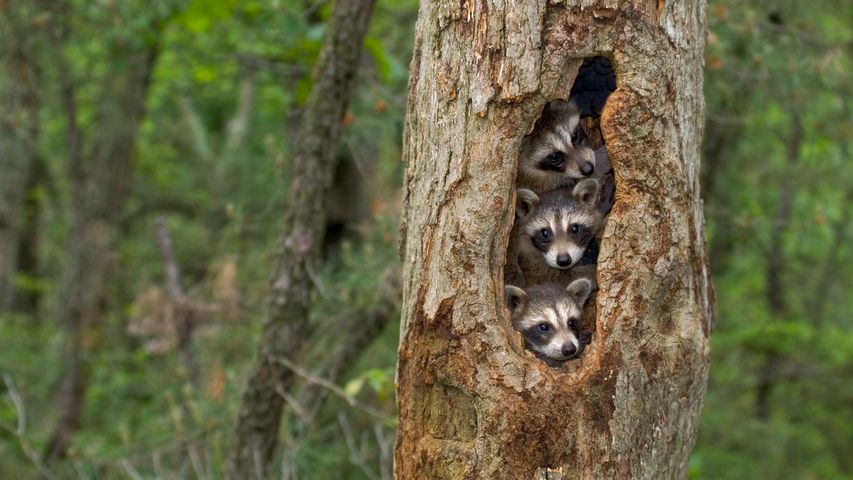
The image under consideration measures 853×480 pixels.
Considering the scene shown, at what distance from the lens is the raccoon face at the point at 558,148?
4410 mm

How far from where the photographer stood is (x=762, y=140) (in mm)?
13328

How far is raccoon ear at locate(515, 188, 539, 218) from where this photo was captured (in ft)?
13.8

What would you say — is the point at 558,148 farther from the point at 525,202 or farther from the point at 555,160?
the point at 525,202

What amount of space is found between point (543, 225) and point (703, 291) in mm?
1053

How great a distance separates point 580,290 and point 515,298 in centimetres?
28

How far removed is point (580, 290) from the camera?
14.2ft

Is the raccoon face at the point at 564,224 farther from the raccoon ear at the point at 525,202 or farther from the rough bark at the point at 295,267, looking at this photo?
the rough bark at the point at 295,267

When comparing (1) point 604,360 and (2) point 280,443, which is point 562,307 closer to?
(1) point 604,360

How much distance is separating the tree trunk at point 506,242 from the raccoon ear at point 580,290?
70 cm

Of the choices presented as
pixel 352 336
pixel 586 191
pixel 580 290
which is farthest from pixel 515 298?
pixel 352 336

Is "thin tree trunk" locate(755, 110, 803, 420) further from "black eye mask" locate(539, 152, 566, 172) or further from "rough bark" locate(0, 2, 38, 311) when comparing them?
"rough bark" locate(0, 2, 38, 311)

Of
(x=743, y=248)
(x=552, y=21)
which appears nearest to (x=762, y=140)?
(x=743, y=248)

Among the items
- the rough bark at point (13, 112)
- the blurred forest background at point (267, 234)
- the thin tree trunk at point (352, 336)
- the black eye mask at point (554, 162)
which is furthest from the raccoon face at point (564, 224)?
the rough bark at point (13, 112)

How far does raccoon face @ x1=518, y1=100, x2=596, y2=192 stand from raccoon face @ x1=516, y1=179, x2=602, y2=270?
3.7 inches
